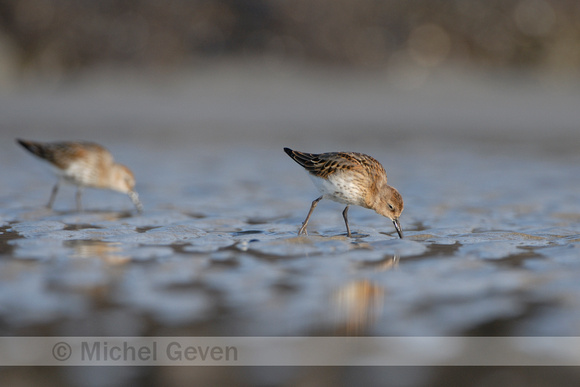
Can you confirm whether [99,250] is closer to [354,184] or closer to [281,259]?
[281,259]

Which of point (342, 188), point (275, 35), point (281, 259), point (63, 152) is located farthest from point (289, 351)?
point (275, 35)

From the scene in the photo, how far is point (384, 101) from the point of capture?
782 inches

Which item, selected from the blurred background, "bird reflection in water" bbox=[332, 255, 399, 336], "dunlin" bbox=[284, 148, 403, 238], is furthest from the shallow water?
the blurred background

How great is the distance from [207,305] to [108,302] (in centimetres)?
66

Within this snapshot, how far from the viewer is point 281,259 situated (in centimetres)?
634

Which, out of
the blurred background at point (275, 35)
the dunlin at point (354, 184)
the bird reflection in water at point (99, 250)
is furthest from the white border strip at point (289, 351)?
the blurred background at point (275, 35)

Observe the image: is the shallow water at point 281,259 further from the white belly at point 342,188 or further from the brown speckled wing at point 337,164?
the brown speckled wing at point 337,164

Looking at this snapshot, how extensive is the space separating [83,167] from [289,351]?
246 inches

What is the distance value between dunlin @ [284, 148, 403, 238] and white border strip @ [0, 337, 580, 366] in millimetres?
3306

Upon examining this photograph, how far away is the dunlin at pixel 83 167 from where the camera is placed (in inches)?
384

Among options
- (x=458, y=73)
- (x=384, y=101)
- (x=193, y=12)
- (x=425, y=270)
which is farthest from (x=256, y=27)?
(x=425, y=270)

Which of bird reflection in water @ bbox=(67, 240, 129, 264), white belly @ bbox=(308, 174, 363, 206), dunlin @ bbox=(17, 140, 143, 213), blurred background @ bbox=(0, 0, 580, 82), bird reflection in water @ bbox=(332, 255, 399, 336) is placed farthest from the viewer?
blurred background @ bbox=(0, 0, 580, 82)

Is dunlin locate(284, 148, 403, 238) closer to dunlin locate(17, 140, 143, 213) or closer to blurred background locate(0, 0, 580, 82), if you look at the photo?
dunlin locate(17, 140, 143, 213)

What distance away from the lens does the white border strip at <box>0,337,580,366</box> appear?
4121mm
